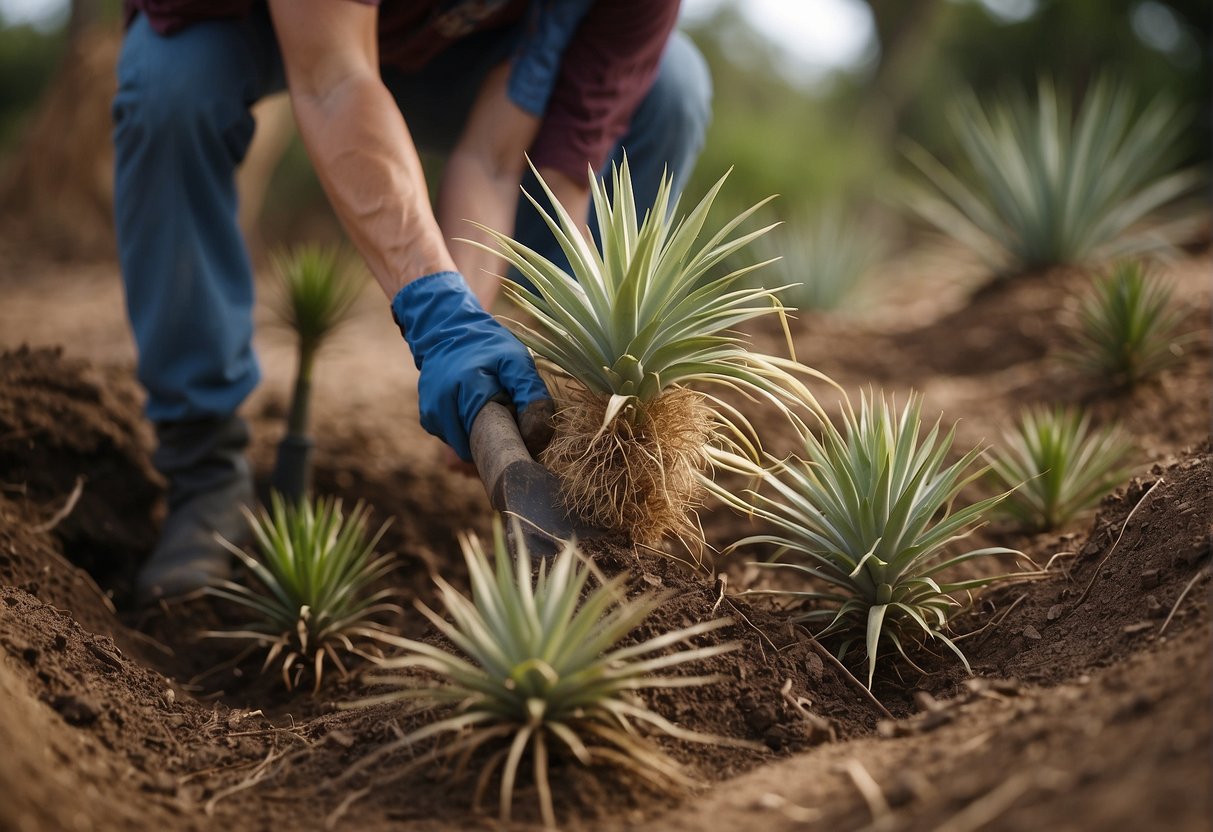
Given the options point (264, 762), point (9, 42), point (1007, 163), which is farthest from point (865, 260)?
point (9, 42)

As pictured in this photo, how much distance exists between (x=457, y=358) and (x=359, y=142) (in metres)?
0.56

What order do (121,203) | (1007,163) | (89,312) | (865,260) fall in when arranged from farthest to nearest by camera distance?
(865,260)
(89,312)
(1007,163)
(121,203)

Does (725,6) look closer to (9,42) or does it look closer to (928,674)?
(9,42)

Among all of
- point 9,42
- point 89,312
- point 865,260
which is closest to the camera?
point 89,312

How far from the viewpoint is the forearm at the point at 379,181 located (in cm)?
229

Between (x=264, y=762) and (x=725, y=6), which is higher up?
(x=725, y=6)

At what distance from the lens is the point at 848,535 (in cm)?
208

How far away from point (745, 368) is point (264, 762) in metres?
1.03

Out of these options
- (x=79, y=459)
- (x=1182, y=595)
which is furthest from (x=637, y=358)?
(x=79, y=459)

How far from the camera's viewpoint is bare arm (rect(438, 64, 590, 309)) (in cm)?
275

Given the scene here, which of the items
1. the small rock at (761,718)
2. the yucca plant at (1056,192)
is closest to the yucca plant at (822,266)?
the yucca plant at (1056,192)

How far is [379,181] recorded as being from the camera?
2307 mm

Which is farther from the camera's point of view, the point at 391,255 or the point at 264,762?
the point at 391,255

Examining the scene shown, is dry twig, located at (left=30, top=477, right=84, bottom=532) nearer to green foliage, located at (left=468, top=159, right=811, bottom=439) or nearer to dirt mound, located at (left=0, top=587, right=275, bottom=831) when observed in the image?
dirt mound, located at (left=0, top=587, right=275, bottom=831)
